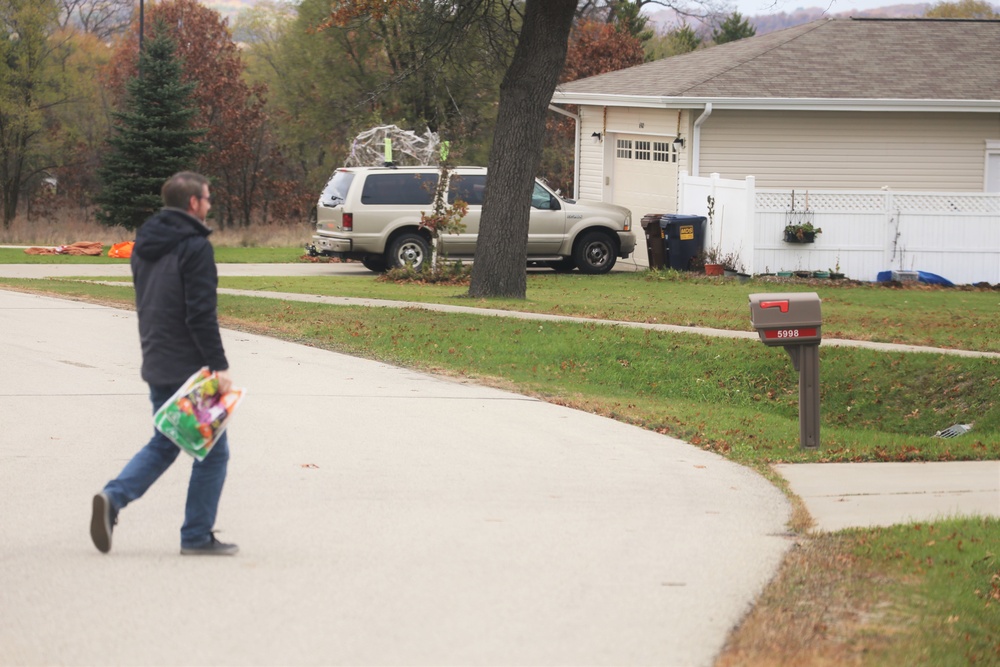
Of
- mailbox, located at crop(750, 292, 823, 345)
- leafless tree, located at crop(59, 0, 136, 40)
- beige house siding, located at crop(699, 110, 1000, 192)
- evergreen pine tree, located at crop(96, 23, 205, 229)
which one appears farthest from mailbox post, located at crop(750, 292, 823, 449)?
leafless tree, located at crop(59, 0, 136, 40)

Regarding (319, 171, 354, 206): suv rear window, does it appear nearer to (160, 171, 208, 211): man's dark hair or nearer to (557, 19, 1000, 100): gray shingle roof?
(557, 19, 1000, 100): gray shingle roof

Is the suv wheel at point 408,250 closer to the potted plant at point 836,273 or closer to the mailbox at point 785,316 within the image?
the potted plant at point 836,273

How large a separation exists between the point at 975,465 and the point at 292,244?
26.2 m

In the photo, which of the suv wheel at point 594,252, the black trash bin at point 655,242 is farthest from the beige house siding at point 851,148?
the suv wheel at point 594,252

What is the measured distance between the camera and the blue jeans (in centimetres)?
615

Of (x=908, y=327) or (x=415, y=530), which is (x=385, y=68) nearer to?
(x=908, y=327)

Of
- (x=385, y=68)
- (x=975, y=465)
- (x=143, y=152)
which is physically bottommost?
(x=975, y=465)

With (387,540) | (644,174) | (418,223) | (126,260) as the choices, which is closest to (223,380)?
(387,540)

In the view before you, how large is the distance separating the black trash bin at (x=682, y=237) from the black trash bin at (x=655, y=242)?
0.32 feet

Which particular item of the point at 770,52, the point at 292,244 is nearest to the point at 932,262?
the point at 770,52

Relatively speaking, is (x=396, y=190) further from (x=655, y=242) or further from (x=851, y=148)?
(x=851, y=148)

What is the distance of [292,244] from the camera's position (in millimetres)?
33500

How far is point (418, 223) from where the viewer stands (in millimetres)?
23109

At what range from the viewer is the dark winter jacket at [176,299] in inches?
237
